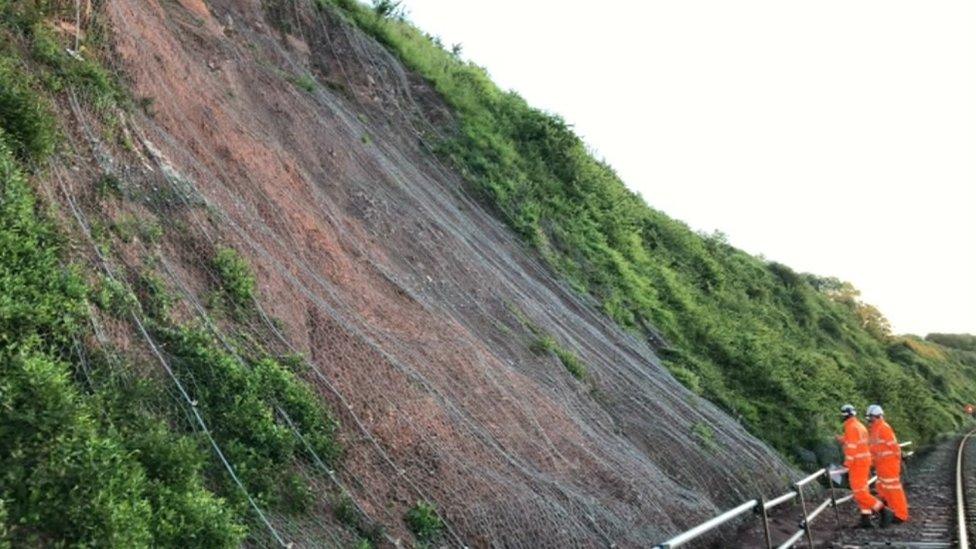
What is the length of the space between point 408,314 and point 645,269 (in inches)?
558

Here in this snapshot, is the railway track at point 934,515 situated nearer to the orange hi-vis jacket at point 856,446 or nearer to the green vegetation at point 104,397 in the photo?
the orange hi-vis jacket at point 856,446

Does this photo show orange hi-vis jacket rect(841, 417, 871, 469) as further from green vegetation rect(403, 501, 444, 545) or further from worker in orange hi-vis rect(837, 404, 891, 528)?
green vegetation rect(403, 501, 444, 545)

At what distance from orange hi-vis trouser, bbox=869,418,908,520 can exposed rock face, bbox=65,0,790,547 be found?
92.7 inches

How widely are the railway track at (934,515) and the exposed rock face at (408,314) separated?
2324mm

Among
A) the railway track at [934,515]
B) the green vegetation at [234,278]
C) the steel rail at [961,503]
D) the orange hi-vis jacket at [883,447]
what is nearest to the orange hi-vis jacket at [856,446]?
the orange hi-vis jacket at [883,447]

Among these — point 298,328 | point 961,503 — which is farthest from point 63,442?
point 961,503

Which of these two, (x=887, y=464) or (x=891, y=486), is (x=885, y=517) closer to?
(x=891, y=486)

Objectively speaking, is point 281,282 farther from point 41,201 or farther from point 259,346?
point 41,201

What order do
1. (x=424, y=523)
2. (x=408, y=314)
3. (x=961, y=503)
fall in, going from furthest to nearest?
(x=961, y=503) < (x=408, y=314) < (x=424, y=523)

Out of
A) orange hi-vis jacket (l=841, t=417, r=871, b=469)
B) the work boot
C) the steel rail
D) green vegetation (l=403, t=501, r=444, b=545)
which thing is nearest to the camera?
green vegetation (l=403, t=501, r=444, b=545)

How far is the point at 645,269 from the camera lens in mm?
24484

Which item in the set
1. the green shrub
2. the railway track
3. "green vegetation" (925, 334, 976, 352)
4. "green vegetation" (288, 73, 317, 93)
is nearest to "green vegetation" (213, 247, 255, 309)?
the green shrub

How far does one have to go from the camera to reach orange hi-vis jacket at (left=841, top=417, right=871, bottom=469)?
1238 cm

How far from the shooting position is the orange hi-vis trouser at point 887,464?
12461 mm
